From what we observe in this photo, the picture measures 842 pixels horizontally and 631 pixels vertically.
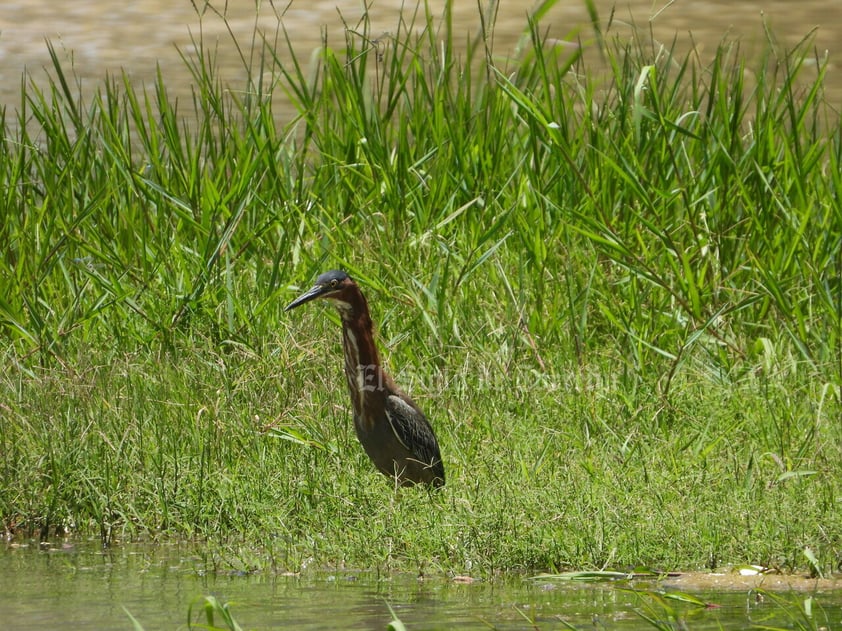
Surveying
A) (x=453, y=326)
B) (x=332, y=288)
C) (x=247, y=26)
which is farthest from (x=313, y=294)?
(x=247, y=26)

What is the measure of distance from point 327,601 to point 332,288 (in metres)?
1.70

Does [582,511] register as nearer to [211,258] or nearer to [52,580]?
[52,580]

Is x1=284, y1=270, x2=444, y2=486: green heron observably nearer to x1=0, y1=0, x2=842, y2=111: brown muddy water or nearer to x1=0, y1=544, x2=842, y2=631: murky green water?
x1=0, y1=544, x2=842, y2=631: murky green water

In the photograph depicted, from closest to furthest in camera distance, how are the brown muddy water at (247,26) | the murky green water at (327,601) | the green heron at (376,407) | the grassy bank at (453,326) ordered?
the murky green water at (327,601)
the grassy bank at (453,326)
the green heron at (376,407)
the brown muddy water at (247,26)

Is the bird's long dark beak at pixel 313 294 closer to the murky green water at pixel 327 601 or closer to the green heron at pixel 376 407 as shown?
the green heron at pixel 376 407

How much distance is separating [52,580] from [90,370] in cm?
174

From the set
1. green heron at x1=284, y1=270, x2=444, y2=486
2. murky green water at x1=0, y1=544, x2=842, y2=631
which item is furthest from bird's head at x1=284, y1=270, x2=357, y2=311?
murky green water at x1=0, y1=544, x2=842, y2=631

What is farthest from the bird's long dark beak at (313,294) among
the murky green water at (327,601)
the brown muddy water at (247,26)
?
the brown muddy water at (247,26)

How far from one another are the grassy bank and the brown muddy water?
3947mm

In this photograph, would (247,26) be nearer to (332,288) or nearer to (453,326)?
(453,326)

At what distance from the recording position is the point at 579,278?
7.54 metres

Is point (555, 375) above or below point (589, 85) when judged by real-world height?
below

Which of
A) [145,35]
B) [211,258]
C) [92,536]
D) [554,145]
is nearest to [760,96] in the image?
[554,145]

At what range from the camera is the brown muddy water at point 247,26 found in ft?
42.0
